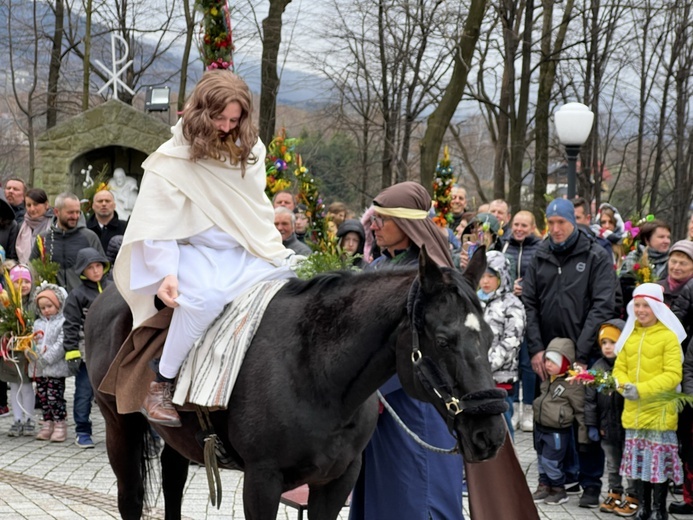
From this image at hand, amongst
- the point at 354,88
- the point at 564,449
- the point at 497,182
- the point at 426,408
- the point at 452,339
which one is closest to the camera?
the point at 452,339

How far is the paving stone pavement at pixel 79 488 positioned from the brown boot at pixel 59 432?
0.08 m

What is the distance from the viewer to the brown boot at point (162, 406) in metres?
4.85

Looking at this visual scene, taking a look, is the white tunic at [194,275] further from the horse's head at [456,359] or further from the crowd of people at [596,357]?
the crowd of people at [596,357]

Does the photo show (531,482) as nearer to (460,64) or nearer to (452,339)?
(452,339)

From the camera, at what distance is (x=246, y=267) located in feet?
16.3

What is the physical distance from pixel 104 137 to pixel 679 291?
1414 centimetres

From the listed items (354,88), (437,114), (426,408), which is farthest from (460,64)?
(426,408)

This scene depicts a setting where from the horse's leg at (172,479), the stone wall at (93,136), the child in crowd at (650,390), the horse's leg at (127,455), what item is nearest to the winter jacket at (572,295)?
the child in crowd at (650,390)

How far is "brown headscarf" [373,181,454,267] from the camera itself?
202 inches

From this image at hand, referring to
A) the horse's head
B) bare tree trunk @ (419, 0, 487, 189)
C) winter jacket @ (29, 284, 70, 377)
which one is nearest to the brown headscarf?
the horse's head

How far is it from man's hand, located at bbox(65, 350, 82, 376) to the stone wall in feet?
34.6

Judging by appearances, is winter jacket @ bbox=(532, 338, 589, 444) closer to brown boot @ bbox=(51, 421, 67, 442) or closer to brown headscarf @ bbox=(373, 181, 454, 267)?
brown headscarf @ bbox=(373, 181, 454, 267)

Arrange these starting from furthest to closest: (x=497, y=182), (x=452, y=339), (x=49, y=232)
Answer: (x=497, y=182) → (x=49, y=232) → (x=452, y=339)

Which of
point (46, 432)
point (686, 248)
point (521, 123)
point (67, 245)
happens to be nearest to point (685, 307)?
point (686, 248)
